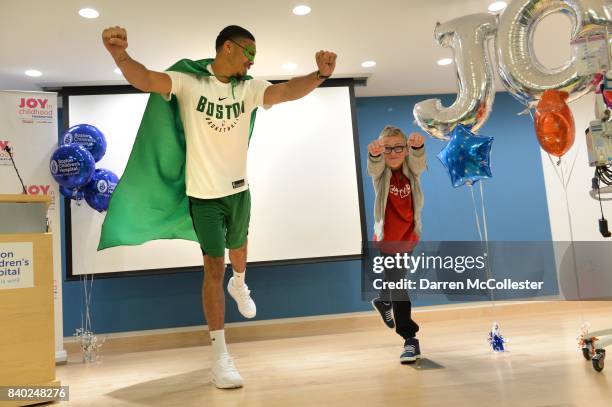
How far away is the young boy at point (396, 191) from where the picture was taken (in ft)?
8.30

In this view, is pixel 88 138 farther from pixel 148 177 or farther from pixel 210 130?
pixel 210 130

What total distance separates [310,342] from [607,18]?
286 centimetres

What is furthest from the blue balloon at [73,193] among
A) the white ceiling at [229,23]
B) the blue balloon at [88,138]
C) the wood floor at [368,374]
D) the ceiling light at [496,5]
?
the ceiling light at [496,5]

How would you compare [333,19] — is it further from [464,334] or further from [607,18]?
[464,334]

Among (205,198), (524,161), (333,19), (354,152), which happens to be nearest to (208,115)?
(205,198)

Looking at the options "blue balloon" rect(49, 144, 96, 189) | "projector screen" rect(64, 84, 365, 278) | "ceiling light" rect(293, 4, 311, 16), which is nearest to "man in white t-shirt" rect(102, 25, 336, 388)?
"ceiling light" rect(293, 4, 311, 16)

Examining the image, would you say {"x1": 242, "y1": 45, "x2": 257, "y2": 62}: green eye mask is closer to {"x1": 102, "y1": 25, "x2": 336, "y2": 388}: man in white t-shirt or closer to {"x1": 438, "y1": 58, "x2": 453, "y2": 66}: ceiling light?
{"x1": 102, "y1": 25, "x2": 336, "y2": 388}: man in white t-shirt

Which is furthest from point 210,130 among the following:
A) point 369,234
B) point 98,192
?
point 369,234

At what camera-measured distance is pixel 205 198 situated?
2209mm

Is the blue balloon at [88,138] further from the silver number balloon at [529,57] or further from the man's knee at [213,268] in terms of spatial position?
the silver number balloon at [529,57]

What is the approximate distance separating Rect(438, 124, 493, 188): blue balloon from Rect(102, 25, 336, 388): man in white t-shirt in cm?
77

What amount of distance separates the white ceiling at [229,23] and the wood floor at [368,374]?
230 cm

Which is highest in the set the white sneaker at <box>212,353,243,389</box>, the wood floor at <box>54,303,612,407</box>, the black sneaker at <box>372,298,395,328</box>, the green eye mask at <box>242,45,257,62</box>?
the green eye mask at <box>242,45,257,62</box>

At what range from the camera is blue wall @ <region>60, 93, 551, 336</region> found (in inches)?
165
